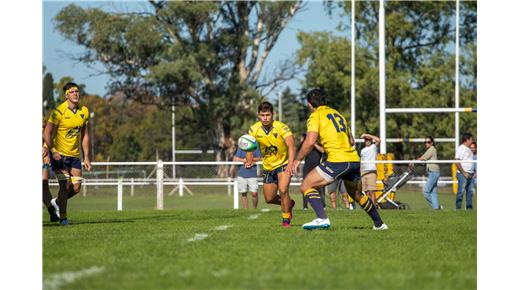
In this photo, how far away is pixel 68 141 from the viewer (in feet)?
50.5

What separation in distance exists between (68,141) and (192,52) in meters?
38.5

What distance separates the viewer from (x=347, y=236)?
12391mm

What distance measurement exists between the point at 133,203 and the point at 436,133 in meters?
23.0

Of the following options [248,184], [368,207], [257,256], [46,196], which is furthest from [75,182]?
[248,184]

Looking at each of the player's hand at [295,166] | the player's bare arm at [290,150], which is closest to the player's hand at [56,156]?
the player's bare arm at [290,150]

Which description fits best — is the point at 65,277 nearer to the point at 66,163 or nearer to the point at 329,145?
the point at 329,145

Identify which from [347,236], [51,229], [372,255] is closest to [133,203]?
[51,229]

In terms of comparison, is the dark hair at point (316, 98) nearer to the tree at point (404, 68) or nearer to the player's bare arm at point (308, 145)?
the player's bare arm at point (308, 145)

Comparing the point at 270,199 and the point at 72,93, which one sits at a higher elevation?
the point at 72,93

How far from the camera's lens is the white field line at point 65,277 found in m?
7.65
